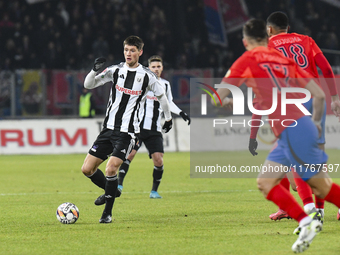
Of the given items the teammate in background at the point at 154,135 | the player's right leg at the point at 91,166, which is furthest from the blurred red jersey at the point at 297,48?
the teammate in background at the point at 154,135

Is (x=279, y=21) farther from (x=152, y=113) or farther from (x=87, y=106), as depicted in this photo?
(x=87, y=106)

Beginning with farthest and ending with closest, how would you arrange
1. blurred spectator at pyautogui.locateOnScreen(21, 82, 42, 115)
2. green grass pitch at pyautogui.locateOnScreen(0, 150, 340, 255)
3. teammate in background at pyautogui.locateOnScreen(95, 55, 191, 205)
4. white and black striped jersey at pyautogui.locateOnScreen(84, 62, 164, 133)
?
blurred spectator at pyautogui.locateOnScreen(21, 82, 42, 115) < teammate in background at pyautogui.locateOnScreen(95, 55, 191, 205) < white and black striped jersey at pyautogui.locateOnScreen(84, 62, 164, 133) < green grass pitch at pyautogui.locateOnScreen(0, 150, 340, 255)

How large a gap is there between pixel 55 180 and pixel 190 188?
2979 mm

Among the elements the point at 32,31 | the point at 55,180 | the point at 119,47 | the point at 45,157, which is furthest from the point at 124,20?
the point at 55,180

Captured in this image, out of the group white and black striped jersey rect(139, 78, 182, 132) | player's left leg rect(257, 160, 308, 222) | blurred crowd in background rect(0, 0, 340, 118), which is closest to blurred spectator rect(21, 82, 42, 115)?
blurred crowd in background rect(0, 0, 340, 118)

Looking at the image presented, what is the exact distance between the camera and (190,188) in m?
9.97

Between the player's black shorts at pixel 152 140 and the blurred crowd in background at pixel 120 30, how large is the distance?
456 inches

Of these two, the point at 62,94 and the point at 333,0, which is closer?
the point at 62,94

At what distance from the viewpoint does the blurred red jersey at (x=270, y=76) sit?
4.62 meters

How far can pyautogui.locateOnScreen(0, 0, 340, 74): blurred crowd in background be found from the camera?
20.7 m

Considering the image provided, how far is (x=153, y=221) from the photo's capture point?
21.1 ft

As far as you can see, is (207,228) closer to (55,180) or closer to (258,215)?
(258,215)

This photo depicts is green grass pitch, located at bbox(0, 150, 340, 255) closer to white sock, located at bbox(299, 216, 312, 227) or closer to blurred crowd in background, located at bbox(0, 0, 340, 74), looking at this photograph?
white sock, located at bbox(299, 216, 312, 227)

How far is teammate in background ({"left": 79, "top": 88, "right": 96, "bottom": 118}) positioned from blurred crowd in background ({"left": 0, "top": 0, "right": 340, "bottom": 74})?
8.46 ft
